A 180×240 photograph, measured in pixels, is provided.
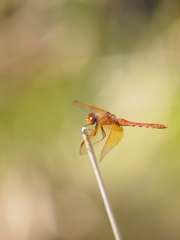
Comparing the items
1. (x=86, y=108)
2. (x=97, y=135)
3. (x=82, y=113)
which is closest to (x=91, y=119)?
(x=97, y=135)

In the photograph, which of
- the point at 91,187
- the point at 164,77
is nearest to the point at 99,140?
the point at 91,187

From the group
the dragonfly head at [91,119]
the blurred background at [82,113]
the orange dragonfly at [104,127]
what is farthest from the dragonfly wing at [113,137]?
the blurred background at [82,113]

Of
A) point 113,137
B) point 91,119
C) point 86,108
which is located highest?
point 86,108

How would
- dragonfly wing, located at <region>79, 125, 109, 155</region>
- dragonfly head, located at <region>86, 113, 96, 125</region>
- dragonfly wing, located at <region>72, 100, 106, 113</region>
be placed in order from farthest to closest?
dragonfly wing, located at <region>72, 100, 106, 113</region>, dragonfly head, located at <region>86, 113, 96, 125</region>, dragonfly wing, located at <region>79, 125, 109, 155</region>

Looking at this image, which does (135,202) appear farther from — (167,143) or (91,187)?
(167,143)

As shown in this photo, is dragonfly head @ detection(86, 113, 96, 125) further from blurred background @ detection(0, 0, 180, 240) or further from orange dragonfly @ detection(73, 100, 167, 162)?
blurred background @ detection(0, 0, 180, 240)

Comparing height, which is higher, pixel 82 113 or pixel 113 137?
pixel 82 113

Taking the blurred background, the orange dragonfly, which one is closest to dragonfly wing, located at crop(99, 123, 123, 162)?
the orange dragonfly

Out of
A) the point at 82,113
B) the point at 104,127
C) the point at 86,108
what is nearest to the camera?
the point at 104,127

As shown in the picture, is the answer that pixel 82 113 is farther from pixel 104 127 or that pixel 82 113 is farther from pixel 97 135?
pixel 97 135
